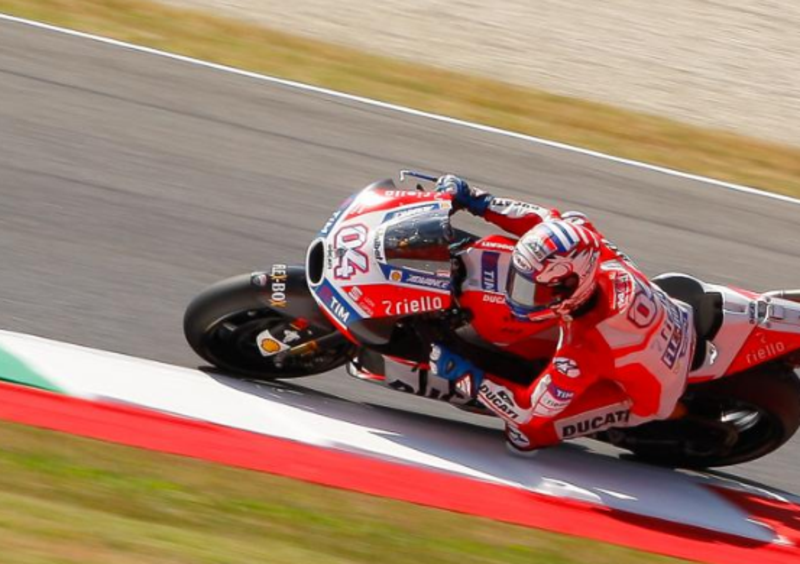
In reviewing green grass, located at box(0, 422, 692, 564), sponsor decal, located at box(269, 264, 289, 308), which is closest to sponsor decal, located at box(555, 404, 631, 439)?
green grass, located at box(0, 422, 692, 564)

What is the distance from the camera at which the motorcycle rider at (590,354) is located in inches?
239

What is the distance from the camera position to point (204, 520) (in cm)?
537

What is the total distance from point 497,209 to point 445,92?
207 inches

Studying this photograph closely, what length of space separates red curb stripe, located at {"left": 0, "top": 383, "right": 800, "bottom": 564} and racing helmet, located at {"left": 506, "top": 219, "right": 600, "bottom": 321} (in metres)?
0.87

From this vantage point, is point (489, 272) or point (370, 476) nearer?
point (370, 476)

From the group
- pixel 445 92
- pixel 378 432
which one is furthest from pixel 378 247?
pixel 445 92

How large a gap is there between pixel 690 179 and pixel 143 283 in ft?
16.2

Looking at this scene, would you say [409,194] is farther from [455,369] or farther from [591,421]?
[591,421]

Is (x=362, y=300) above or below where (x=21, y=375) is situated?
above

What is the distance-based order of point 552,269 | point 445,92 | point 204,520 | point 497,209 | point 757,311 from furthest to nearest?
point 445,92 < point 497,209 < point 757,311 < point 552,269 < point 204,520

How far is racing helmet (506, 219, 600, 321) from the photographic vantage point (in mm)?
5910

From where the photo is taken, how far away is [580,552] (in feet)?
19.1

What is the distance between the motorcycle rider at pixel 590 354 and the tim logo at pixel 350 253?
20.7 inches

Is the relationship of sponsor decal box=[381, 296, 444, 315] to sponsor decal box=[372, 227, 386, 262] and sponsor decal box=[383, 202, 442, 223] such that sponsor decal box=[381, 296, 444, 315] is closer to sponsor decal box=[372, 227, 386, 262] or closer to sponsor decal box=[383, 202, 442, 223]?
sponsor decal box=[372, 227, 386, 262]
